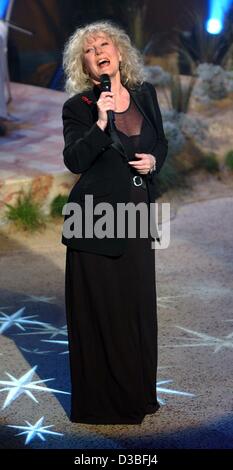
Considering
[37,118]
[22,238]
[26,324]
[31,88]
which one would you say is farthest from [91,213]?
[31,88]

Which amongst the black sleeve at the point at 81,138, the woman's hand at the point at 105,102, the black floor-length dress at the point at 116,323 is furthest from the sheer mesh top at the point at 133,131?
the woman's hand at the point at 105,102

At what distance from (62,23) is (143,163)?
7555mm

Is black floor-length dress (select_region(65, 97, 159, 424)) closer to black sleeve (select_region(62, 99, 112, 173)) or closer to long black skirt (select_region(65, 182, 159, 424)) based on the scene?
long black skirt (select_region(65, 182, 159, 424))

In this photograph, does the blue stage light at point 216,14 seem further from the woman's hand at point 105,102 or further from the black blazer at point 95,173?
the woman's hand at point 105,102

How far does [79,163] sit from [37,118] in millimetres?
6016

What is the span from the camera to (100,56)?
3.84 m

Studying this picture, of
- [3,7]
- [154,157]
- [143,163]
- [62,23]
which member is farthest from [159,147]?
[62,23]

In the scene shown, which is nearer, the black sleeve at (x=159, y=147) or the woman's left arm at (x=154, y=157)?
the woman's left arm at (x=154, y=157)

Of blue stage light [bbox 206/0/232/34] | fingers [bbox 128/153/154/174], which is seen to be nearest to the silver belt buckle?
fingers [bbox 128/153/154/174]

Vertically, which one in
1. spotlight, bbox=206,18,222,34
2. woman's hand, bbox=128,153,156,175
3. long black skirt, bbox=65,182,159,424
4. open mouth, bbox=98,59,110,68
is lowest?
long black skirt, bbox=65,182,159,424

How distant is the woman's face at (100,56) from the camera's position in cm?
384

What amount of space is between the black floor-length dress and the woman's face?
0.62 feet

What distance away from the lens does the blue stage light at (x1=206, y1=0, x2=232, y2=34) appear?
10.7m

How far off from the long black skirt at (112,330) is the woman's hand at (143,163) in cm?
14
